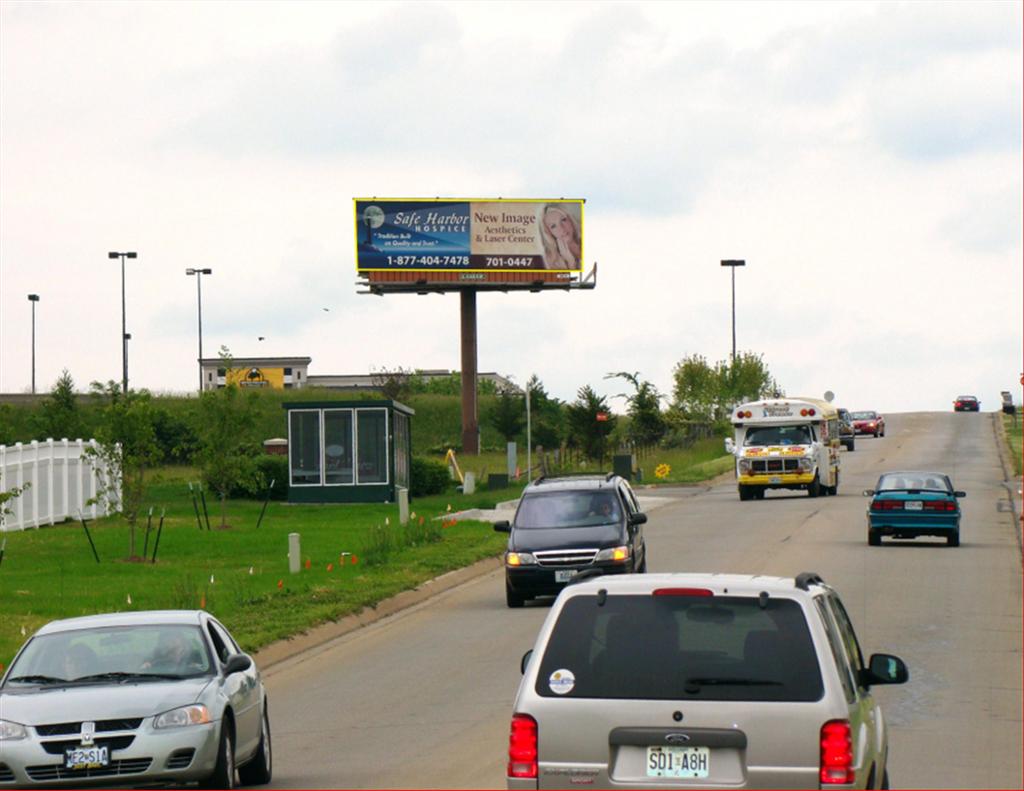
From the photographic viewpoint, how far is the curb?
42213mm

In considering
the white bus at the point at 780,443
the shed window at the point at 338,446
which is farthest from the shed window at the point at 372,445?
the white bus at the point at 780,443

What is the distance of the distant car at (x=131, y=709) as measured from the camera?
12.2m

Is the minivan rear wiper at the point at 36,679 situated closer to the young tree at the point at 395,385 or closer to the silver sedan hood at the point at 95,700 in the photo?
the silver sedan hood at the point at 95,700

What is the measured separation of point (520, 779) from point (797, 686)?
4.30ft

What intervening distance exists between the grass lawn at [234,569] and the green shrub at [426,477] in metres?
8.31

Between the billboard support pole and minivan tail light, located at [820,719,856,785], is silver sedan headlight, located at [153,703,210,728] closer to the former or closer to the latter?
minivan tail light, located at [820,719,856,785]

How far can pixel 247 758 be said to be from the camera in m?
13.3

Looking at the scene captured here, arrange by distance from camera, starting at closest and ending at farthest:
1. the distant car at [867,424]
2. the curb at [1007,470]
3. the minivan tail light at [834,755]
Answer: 1. the minivan tail light at [834,755]
2. the curb at [1007,470]
3. the distant car at [867,424]

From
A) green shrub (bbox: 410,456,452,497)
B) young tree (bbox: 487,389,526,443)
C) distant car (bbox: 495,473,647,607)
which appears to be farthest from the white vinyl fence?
young tree (bbox: 487,389,526,443)

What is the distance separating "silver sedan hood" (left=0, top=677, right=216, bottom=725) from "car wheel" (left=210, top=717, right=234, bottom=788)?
0.31m

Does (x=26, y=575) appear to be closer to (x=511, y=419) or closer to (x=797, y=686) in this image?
(x=797, y=686)

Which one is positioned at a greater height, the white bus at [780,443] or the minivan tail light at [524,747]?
the white bus at [780,443]

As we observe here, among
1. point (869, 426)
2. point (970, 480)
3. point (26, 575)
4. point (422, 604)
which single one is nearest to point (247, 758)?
point (422, 604)

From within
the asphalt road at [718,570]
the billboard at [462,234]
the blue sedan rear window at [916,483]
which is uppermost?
the billboard at [462,234]
